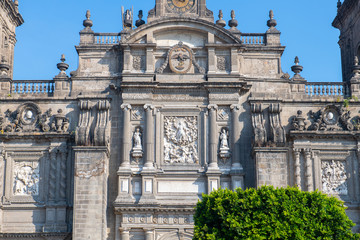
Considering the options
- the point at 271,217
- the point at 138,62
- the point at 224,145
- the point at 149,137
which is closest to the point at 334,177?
the point at 224,145

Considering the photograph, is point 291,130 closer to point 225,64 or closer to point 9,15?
point 225,64

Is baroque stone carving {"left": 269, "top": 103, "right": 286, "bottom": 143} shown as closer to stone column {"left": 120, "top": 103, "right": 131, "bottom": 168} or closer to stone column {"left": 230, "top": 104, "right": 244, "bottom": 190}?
stone column {"left": 230, "top": 104, "right": 244, "bottom": 190}

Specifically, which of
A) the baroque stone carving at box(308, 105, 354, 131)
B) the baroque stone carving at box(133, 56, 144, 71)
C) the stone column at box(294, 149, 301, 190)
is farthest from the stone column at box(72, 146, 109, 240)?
the baroque stone carving at box(308, 105, 354, 131)

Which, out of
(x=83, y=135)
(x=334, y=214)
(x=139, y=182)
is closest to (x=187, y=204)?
(x=139, y=182)

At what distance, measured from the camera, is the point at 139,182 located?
1227 inches

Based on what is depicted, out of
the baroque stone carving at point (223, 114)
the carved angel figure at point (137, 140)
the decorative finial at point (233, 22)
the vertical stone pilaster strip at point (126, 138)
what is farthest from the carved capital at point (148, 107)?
the decorative finial at point (233, 22)

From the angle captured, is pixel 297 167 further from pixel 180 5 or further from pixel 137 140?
pixel 180 5

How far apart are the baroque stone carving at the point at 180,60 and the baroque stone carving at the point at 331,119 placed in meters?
4.97

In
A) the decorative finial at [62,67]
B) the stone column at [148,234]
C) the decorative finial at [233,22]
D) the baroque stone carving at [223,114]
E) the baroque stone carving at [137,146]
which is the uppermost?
the decorative finial at [233,22]

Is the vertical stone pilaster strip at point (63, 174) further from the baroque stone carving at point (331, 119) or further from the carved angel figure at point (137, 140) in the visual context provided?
the baroque stone carving at point (331, 119)

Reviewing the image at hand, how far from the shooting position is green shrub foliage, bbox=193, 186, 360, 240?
82.4ft

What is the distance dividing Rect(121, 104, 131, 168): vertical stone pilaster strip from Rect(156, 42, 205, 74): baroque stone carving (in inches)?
82.1

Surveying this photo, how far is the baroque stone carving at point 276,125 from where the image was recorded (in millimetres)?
31156

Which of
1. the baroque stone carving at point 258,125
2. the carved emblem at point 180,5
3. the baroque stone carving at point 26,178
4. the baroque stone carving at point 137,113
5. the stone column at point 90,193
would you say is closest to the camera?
the stone column at point 90,193
